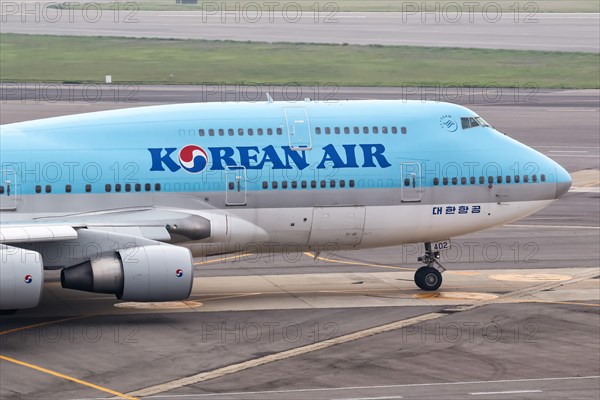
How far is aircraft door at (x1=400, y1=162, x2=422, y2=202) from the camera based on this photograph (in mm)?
41375

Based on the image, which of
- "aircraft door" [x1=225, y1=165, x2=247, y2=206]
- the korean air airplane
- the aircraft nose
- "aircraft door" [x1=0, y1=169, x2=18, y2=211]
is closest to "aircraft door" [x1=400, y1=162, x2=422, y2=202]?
the korean air airplane

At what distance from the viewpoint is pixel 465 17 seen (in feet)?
561

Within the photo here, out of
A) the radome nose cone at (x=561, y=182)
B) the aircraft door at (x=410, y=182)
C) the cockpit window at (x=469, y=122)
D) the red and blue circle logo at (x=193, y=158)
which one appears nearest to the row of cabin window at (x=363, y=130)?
the aircraft door at (x=410, y=182)

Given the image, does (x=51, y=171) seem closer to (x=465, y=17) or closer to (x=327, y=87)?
(x=327, y=87)

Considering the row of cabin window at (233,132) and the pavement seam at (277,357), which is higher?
the row of cabin window at (233,132)

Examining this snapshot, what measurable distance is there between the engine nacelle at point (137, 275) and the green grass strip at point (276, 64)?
68.2 metres

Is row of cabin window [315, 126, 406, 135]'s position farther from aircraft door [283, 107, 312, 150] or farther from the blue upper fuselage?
aircraft door [283, 107, 312, 150]

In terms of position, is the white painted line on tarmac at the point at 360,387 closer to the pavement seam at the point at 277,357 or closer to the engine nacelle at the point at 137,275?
the pavement seam at the point at 277,357

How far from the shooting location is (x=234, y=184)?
132 ft

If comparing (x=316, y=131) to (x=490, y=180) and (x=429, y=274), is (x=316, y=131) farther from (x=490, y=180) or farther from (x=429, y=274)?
(x=429, y=274)

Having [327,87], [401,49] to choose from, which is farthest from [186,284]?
[401,49]

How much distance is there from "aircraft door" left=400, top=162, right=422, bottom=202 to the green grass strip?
63.8 m

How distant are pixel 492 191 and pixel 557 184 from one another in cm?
231

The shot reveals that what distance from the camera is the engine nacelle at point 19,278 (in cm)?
3541
